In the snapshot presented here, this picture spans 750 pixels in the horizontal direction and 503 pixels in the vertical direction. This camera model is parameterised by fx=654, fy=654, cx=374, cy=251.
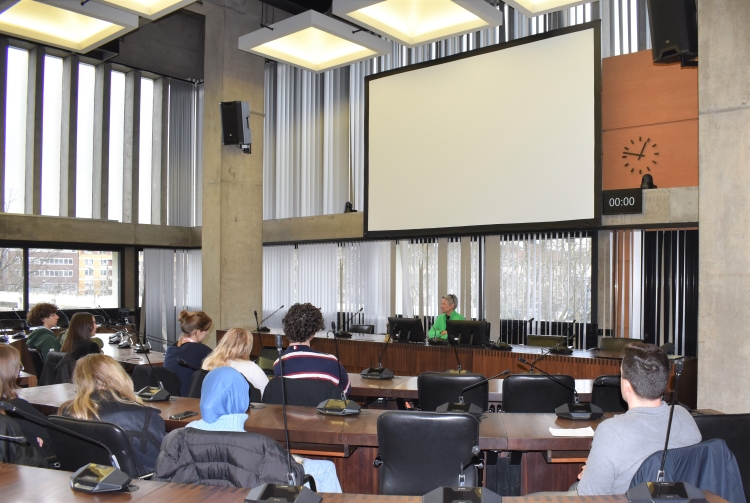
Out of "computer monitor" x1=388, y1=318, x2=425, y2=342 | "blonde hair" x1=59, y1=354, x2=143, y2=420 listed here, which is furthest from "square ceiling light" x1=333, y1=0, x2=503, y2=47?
"blonde hair" x1=59, y1=354, x2=143, y2=420

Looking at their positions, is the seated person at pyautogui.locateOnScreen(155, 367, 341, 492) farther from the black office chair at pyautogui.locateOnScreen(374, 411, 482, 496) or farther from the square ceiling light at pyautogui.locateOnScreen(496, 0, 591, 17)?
the square ceiling light at pyautogui.locateOnScreen(496, 0, 591, 17)

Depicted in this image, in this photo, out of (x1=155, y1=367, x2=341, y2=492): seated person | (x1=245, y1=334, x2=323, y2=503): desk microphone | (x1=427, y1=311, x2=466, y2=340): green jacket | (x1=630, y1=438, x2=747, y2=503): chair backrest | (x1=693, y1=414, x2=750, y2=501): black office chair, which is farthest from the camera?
(x1=427, y1=311, x2=466, y2=340): green jacket

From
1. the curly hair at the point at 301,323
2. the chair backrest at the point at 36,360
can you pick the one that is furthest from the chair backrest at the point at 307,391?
the chair backrest at the point at 36,360

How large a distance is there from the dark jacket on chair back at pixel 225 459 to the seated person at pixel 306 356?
64.2 inches

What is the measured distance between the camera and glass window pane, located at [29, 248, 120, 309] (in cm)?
1137

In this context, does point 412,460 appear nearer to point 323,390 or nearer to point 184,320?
point 323,390

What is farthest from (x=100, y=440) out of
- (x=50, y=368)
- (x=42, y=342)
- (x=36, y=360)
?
(x=42, y=342)

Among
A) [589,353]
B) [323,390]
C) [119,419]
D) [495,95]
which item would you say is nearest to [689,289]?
[589,353]

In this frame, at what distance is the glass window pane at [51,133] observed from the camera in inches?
453

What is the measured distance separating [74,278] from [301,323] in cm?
917

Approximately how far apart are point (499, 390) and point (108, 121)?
1031cm

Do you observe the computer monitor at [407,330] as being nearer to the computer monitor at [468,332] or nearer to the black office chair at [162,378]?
the computer monitor at [468,332]

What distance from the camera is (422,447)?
2975 mm

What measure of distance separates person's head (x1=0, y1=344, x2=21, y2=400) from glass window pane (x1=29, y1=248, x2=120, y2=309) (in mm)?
8728
